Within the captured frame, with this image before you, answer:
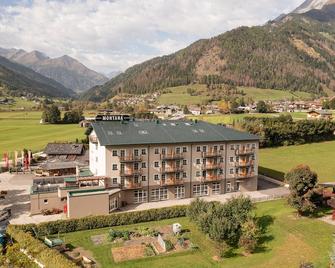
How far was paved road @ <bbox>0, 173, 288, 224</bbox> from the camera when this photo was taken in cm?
A: 5695

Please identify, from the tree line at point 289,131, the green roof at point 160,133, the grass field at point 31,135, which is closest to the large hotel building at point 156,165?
the green roof at point 160,133

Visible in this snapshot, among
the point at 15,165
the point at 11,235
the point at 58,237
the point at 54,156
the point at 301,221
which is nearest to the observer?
the point at 11,235

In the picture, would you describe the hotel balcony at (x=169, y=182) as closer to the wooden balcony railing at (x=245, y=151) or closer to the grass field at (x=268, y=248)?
the grass field at (x=268, y=248)

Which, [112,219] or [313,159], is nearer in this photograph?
[112,219]

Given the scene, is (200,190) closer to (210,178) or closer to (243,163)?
(210,178)

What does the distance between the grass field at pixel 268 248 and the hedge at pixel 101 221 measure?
0.97 m

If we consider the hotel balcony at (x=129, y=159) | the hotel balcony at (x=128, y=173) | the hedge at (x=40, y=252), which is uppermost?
the hotel balcony at (x=129, y=159)

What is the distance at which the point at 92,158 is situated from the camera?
239 ft

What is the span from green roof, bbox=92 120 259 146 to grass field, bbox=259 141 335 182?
76.2 feet

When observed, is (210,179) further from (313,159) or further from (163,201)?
(313,159)

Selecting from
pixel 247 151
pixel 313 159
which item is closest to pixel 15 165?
pixel 247 151

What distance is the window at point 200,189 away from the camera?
69.3 m

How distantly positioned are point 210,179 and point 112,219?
23.9m

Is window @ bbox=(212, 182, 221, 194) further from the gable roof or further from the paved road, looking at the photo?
the gable roof
